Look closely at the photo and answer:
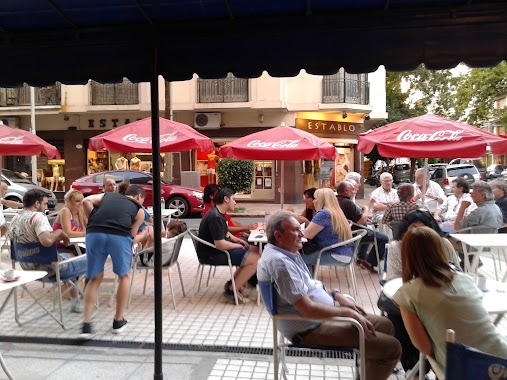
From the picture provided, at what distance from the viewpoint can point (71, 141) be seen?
2270cm

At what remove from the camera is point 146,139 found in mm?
7945

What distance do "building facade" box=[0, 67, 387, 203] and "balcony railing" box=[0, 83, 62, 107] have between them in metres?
0.05

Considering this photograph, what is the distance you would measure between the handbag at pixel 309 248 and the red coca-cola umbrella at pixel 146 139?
301 cm

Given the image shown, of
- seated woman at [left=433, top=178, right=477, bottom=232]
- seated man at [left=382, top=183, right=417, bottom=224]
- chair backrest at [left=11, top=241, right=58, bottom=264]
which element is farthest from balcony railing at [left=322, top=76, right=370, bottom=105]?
chair backrest at [left=11, top=241, right=58, bottom=264]

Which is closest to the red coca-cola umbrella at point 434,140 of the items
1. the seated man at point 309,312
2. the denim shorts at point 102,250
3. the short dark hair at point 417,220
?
the short dark hair at point 417,220

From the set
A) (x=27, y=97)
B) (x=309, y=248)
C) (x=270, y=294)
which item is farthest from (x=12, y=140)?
(x=27, y=97)

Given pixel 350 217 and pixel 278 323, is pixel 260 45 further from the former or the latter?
pixel 350 217

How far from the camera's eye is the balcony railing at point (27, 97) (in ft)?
73.2

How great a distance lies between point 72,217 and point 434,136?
193 inches

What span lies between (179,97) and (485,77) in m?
14.2

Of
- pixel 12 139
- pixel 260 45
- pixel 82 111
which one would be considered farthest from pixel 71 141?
pixel 260 45

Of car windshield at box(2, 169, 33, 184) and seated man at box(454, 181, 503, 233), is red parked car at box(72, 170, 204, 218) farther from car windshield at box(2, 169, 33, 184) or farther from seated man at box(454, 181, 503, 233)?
seated man at box(454, 181, 503, 233)

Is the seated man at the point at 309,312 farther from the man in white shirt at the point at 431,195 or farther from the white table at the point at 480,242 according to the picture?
the man in white shirt at the point at 431,195

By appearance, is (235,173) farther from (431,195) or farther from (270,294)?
(270,294)
